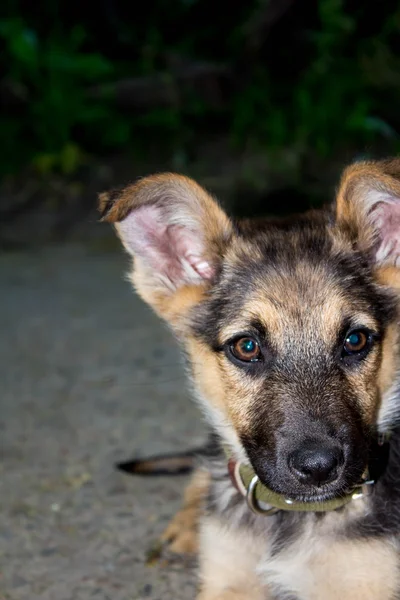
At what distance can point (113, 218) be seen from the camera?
3326 millimetres

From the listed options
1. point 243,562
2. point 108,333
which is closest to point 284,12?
point 108,333

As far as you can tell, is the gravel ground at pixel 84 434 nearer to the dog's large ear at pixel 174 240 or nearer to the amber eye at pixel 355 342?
the dog's large ear at pixel 174 240

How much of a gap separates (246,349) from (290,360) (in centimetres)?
21

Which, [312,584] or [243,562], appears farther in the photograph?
[243,562]

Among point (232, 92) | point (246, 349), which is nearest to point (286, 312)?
point (246, 349)

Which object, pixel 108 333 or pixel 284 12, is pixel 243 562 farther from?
pixel 284 12

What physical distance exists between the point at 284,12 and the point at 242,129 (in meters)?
1.51

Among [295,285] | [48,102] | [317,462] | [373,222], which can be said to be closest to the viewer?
[317,462]

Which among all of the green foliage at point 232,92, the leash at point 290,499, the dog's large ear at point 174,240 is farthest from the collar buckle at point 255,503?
the green foliage at point 232,92

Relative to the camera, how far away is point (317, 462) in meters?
3.15

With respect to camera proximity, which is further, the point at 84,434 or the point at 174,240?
the point at 84,434

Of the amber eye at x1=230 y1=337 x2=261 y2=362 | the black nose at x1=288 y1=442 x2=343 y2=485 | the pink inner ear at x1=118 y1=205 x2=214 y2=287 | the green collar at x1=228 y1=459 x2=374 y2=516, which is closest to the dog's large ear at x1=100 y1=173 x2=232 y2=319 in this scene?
the pink inner ear at x1=118 y1=205 x2=214 y2=287

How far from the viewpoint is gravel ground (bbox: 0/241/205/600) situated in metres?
4.09

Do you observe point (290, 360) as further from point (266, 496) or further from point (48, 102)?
point (48, 102)
